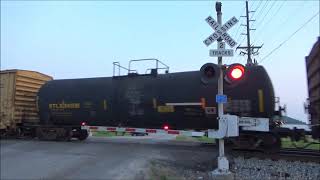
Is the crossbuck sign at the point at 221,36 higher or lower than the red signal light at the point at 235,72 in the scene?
higher

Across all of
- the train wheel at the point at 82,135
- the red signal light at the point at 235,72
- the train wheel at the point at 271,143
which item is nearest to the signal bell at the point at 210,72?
the red signal light at the point at 235,72

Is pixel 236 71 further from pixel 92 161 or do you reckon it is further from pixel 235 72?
pixel 92 161

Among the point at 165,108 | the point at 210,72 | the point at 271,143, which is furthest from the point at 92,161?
the point at 271,143

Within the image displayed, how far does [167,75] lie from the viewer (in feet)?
51.8

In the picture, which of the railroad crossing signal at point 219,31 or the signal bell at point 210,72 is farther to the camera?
the railroad crossing signal at point 219,31

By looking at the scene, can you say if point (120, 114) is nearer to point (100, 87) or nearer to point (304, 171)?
point (100, 87)

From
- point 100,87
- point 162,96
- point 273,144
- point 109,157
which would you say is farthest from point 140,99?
point 273,144

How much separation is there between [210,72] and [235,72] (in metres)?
0.54

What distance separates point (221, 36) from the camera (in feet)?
29.9

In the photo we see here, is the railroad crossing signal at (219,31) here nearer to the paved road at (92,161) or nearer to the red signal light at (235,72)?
the red signal light at (235,72)

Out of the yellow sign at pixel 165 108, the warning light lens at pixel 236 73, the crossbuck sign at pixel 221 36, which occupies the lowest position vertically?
the yellow sign at pixel 165 108

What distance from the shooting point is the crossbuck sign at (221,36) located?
356 inches

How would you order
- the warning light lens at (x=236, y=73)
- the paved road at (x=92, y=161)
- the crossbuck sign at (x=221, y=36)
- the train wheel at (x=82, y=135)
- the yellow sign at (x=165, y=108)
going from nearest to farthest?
1. the warning light lens at (x=236, y=73)
2. the crossbuck sign at (x=221, y=36)
3. the paved road at (x=92, y=161)
4. the yellow sign at (x=165, y=108)
5. the train wheel at (x=82, y=135)

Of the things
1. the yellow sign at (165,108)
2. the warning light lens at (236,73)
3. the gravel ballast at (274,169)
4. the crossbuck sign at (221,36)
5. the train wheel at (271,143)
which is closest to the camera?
the warning light lens at (236,73)
